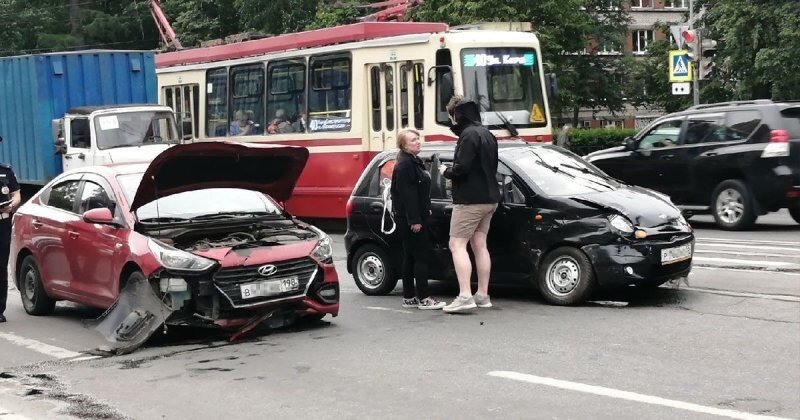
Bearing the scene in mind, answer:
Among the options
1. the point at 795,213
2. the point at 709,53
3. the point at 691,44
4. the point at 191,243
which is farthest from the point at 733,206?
the point at 709,53

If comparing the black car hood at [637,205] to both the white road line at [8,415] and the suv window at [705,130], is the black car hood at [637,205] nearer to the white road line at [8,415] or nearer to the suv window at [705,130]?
the white road line at [8,415]

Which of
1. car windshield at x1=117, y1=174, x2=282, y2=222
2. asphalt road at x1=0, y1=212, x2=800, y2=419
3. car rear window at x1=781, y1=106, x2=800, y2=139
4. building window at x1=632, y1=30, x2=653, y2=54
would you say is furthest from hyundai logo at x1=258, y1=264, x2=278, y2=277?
building window at x1=632, y1=30, x2=653, y2=54

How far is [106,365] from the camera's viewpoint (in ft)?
29.8

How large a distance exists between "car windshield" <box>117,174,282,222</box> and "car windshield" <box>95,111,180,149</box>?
10.2 m

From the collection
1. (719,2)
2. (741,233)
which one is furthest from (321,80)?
(719,2)

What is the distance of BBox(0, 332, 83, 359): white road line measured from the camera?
380 inches

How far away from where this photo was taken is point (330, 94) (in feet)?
66.4

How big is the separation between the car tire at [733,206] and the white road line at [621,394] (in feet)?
35.0

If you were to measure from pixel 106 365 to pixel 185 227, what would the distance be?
1.56 meters

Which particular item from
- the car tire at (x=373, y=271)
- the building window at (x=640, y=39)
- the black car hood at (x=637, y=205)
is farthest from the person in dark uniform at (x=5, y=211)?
the building window at (x=640, y=39)

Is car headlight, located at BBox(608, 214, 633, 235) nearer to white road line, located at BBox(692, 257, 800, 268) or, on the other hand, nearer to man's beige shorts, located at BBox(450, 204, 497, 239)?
man's beige shorts, located at BBox(450, 204, 497, 239)

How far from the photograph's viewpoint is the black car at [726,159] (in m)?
17.5

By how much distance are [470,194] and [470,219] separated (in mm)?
240

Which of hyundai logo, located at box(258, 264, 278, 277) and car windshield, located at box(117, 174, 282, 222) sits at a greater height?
car windshield, located at box(117, 174, 282, 222)
